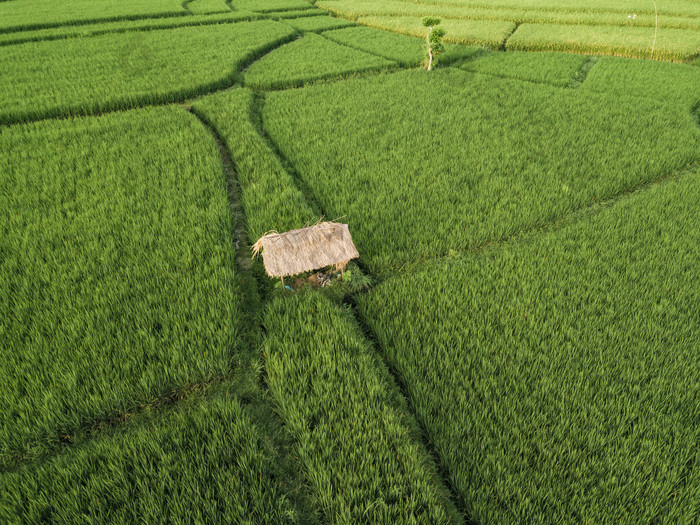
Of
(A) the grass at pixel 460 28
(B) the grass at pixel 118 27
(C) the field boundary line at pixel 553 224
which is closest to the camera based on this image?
(C) the field boundary line at pixel 553 224

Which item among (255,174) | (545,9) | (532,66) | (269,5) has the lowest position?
(255,174)

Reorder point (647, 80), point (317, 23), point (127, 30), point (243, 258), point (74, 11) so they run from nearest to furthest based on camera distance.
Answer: point (243, 258) → point (647, 80) → point (127, 30) → point (317, 23) → point (74, 11)

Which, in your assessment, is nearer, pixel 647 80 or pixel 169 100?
pixel 169 100

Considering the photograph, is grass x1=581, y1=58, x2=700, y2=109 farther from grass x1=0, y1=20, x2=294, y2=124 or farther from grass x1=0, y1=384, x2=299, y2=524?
grass x1=0, y1=384, x2=299, y2=524

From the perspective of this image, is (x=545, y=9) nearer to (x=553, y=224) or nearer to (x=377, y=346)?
(x=553, y=224)

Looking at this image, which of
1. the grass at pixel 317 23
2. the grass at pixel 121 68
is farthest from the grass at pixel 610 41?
the grass at pixel 121 68

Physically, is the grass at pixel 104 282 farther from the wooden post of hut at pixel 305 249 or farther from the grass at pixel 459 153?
the grass at pixel 459 153

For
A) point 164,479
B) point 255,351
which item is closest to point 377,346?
point 255,351
